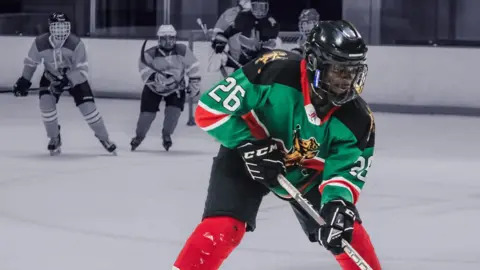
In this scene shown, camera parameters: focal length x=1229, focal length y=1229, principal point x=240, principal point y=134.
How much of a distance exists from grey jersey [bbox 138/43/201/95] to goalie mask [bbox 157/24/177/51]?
0.03m

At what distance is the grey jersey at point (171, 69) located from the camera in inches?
322

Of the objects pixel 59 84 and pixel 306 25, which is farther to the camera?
pixel 306 25

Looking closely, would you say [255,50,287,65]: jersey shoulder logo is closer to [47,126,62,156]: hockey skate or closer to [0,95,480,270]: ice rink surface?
[0,95,480,270]: ice rink surface

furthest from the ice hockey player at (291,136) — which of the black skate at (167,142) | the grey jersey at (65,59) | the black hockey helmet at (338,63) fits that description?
the black skate at (167,142)

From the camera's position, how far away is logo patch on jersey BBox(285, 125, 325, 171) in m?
3.20

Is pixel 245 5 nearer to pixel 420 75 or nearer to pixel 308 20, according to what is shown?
pixel 308 20

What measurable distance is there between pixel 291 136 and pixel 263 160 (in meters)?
0.14

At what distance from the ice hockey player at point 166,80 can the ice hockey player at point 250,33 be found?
4.30ft

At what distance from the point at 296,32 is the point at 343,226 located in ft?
28.0

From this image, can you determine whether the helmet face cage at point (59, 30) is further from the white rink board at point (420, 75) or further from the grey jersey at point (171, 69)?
the white rink board at point (420, 75)

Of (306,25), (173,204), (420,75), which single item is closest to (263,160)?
(173,204)

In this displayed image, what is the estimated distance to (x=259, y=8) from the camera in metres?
9.54

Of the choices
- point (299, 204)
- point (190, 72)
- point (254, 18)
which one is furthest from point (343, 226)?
point (254, 18)

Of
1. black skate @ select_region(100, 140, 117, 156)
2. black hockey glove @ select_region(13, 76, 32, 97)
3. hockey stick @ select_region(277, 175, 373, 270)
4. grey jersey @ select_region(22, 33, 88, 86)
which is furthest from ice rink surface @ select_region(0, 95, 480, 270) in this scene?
hockey stick @ select_region(277, 175, 373, 270)
